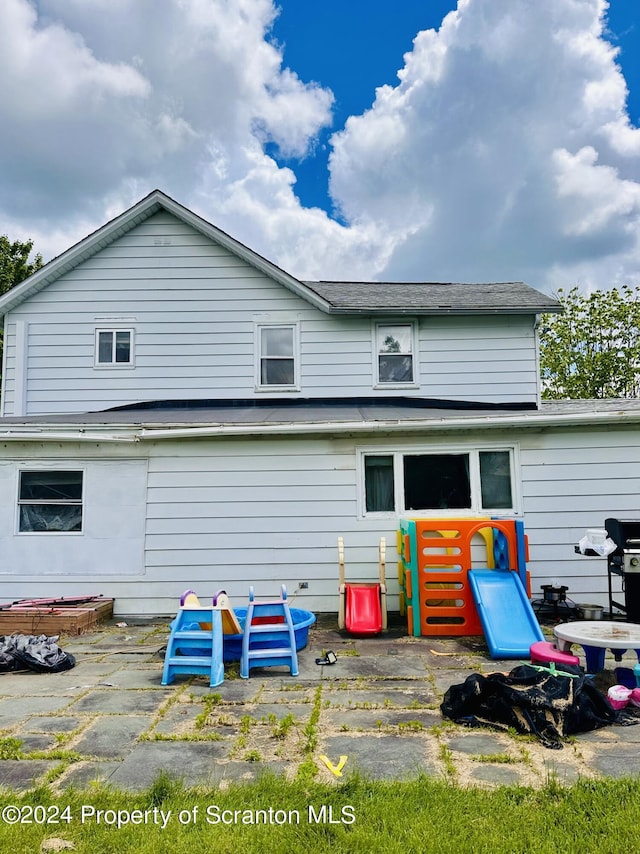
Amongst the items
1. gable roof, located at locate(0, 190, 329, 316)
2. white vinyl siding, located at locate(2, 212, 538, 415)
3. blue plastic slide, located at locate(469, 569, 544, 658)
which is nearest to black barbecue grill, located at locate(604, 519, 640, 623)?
blue plastic slide, located at locate(469, 569, 544, 658)

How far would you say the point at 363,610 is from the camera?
6.54 m

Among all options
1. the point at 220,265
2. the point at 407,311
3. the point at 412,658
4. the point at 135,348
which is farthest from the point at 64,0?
the point at 412,658

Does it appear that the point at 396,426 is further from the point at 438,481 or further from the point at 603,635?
the point at 603,635

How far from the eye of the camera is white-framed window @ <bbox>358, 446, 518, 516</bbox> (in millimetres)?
7485

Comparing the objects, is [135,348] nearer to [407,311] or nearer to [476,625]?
[407,311]

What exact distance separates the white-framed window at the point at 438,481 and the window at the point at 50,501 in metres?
4.08

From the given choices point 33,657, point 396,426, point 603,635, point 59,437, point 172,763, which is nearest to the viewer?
point 172,763

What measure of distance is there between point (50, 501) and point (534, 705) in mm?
6658

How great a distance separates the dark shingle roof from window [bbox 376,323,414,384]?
44cm

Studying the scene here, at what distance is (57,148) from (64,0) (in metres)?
2.75

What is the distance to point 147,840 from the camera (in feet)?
7.90

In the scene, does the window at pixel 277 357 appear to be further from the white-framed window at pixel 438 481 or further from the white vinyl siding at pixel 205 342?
the white-framed window at pixel 438 481

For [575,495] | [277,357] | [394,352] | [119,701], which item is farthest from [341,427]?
[119,701]

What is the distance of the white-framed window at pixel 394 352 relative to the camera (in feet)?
34.0
